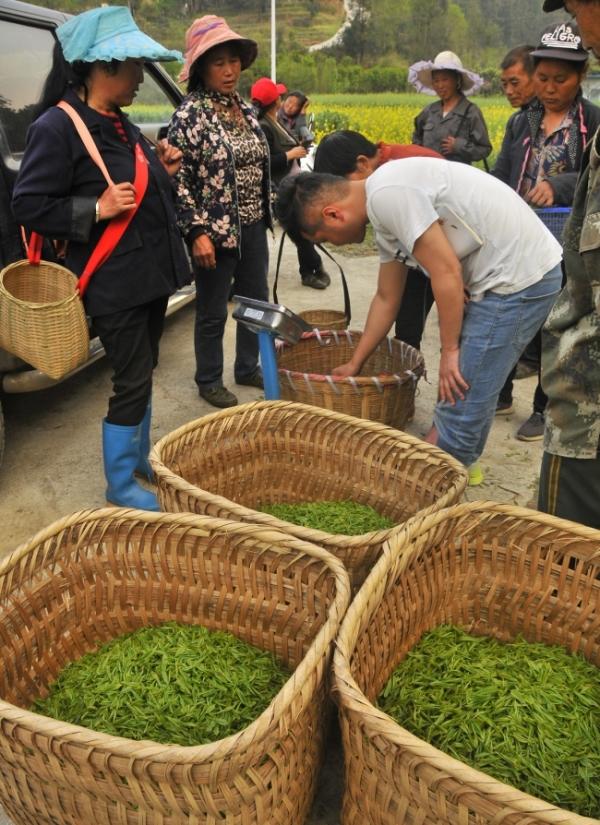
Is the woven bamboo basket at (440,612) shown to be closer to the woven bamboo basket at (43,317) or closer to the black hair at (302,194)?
the black hair at (302,194)

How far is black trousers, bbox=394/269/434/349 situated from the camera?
3.35 metres

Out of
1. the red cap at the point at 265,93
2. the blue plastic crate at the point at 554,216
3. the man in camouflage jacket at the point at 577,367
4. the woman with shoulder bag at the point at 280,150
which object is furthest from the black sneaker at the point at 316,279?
the man in camouflage jacket at the point at 577,367

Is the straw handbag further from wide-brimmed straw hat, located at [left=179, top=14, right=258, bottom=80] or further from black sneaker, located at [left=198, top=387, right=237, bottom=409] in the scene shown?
black sneaker, located at [left=198, top=387, right=237, bottom=409]

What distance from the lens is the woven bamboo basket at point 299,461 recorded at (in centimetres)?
202

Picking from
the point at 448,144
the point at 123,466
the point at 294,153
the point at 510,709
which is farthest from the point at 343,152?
the point at 294,153

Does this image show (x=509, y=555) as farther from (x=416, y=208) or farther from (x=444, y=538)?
(x=416, y=208)

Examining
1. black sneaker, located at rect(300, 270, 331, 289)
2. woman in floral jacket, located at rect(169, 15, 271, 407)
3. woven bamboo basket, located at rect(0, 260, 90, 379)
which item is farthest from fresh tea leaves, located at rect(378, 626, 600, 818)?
black sneaker, located at rect(300, 270, 331, 289)

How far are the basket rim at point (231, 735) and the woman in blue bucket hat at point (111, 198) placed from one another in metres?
0.95

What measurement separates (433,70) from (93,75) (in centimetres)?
295

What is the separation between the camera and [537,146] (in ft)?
10.4

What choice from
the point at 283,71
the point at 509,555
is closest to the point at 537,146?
the point at 509,555

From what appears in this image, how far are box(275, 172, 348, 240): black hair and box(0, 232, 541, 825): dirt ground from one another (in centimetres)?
143

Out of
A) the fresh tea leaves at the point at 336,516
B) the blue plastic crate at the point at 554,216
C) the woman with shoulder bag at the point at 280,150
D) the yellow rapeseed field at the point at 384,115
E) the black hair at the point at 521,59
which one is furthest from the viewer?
the yellow rapeseed field at the point at 384,115

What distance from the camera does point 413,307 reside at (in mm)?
3420
